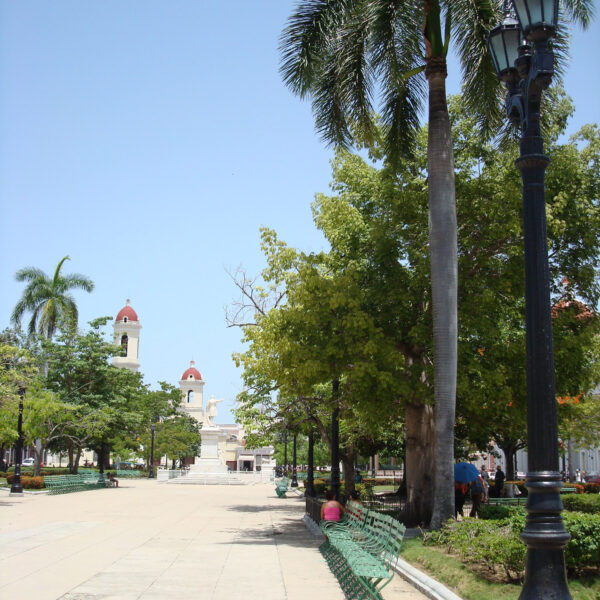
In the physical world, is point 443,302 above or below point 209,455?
above

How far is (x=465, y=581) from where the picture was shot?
30.7 ft

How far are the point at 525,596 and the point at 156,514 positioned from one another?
19.0m

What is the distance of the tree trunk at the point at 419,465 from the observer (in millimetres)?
16469

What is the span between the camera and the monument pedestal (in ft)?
182

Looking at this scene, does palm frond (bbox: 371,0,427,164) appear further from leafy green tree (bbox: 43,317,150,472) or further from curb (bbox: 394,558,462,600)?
leafy green tree (bbox: 43,317,150,472)

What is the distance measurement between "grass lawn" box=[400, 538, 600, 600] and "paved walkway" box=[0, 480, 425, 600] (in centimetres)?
53

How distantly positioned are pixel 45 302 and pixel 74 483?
15.0m

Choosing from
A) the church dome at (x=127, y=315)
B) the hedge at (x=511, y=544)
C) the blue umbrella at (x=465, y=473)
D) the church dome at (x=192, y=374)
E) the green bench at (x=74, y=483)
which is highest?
the church dome at (x=127, y=315)

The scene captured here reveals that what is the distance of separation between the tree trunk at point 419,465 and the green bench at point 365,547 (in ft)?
6.23

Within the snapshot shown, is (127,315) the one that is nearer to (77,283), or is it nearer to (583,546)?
(77,283)

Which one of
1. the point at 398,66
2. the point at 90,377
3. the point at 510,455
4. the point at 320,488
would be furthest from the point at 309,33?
the point at 90,377

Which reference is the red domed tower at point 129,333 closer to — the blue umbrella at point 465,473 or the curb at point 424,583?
the blue umbrella at point 465,473

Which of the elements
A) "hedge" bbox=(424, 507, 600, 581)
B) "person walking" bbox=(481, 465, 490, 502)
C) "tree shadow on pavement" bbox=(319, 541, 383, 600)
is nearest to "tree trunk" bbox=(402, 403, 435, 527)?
"person walking" bbox=(481, 465, 490, 502)

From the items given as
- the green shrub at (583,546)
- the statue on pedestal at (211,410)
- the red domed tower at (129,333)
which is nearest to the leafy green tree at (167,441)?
the statue on pedestal at (211,410)
